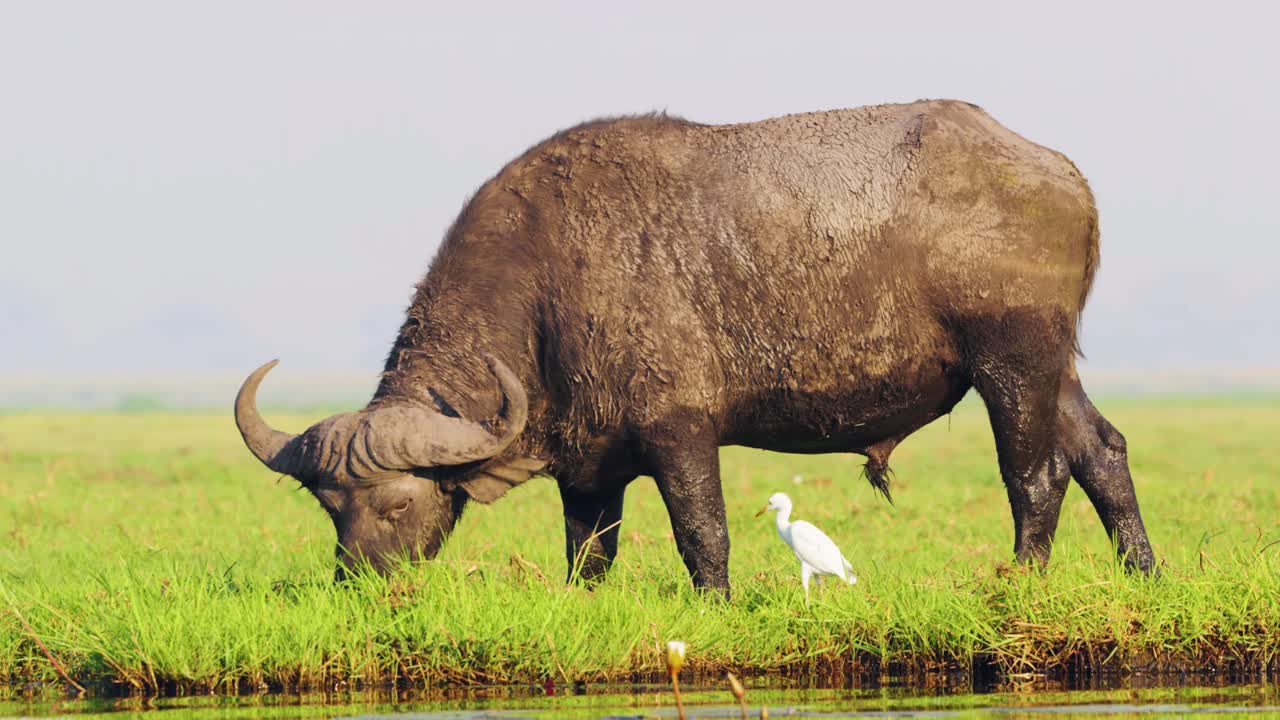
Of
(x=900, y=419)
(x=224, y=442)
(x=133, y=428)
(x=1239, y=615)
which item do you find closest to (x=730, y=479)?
(x=900, y=419)

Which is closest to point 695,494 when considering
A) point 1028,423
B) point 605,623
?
point 605,623

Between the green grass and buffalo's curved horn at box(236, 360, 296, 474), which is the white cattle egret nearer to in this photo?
the green grass

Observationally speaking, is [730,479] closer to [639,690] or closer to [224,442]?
[639,690]

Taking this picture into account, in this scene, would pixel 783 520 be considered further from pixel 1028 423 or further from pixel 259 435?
pixel 259 435

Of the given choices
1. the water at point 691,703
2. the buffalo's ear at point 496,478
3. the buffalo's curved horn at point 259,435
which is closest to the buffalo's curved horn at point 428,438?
the buffalo's ear at point 496,478

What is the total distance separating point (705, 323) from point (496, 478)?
150cm

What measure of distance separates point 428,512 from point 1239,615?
14.4 ft

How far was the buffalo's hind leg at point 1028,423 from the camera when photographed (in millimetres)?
9867

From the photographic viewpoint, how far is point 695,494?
9430 millimetres

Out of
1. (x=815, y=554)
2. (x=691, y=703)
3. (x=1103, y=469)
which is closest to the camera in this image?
(x=691, y=703)

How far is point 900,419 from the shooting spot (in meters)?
10.1

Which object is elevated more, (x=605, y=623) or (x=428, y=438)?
(x=428, y=438)

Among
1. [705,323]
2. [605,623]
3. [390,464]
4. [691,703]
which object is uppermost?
[705,323]

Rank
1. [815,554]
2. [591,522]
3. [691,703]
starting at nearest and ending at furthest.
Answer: [691,703], [815,554], [591,522]
